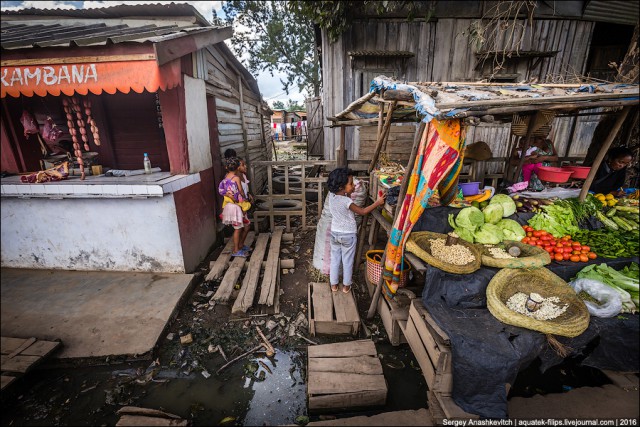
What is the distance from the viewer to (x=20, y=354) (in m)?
3.14

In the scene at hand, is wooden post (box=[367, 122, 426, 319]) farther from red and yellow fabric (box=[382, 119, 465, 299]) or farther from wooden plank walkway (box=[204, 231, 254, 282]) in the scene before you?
wooden plank walkway (box=[204, 231, 254, 282])

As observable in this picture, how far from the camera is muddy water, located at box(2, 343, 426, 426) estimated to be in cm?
281

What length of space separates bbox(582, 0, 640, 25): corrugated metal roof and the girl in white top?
8.95 m

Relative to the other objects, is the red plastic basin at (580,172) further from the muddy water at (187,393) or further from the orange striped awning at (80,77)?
the orange striped awning at (80,77)

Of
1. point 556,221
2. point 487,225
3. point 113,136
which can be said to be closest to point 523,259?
point 487,225

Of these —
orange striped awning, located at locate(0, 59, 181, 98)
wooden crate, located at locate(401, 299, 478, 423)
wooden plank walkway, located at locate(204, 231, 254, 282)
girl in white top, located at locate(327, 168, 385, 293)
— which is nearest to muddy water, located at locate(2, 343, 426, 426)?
wooden crate, located at locate(401, 299, 478, 423)

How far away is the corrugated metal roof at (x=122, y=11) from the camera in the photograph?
5.70 metres

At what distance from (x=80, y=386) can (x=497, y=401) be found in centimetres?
455

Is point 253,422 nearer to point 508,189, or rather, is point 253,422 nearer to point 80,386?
point 80,386

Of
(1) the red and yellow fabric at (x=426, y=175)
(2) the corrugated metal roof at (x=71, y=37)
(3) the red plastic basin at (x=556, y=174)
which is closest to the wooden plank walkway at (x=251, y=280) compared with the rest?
(1) the red and yellow fabric at (x=426, y=175)

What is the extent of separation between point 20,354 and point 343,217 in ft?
14.3

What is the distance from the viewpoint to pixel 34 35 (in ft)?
14.3

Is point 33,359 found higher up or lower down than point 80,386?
higher up

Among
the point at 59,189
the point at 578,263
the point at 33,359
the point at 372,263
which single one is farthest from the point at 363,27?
the point at 33,359
